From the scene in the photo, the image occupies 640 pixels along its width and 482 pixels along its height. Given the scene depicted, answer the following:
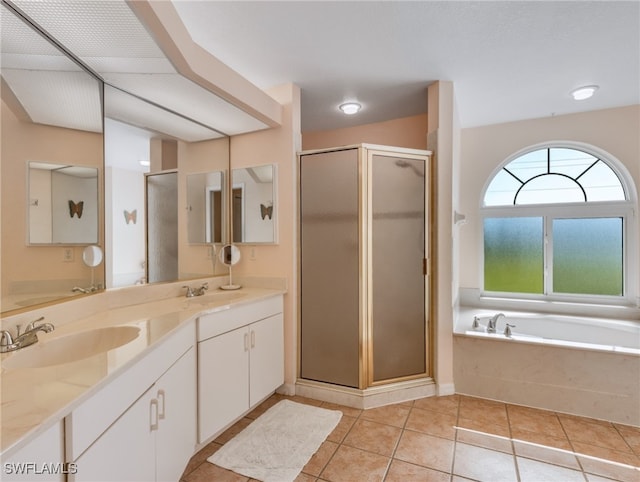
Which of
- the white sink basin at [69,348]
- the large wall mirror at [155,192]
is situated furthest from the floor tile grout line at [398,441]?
the large wall mirror at [155,192]

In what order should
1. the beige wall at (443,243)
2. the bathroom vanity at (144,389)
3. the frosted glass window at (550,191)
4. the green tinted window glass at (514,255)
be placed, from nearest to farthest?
1. the bathroom vanity at (144,389)
2. the beige wall at (443,243)
3. the frosted glass window at (550,191)
4. the green tinted window glass at (514,255)

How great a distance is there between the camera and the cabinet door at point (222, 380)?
1813 millimetres

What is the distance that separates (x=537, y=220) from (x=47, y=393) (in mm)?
4175

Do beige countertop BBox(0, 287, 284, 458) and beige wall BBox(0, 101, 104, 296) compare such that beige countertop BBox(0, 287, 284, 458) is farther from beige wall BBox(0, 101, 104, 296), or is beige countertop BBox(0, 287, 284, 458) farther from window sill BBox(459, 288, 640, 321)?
window sill BBox(459, 288, 640, 321)

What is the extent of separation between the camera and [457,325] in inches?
113

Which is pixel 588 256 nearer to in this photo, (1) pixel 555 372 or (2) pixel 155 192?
(1) pixel 555 372

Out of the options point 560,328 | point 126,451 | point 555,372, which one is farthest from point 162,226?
point 560,328

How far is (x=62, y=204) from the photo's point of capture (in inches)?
63.8

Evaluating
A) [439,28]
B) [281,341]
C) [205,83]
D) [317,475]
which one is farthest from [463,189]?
[317,475]

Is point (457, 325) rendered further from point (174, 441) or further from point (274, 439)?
point (174, 441)

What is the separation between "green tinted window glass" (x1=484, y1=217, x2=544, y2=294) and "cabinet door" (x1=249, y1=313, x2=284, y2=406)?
2563mm

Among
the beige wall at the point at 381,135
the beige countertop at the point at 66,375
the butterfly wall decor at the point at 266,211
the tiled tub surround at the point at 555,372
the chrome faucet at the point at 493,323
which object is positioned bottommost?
the tiled tub surround at the point at 555,372

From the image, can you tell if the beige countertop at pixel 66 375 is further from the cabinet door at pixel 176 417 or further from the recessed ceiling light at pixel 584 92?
the recessed ceiling light at pixel 584 92

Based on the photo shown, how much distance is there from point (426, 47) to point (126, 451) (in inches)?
105
